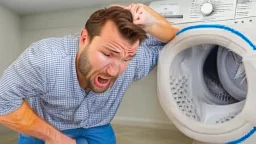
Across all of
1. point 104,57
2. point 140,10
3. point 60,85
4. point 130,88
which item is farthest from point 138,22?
point 130,88

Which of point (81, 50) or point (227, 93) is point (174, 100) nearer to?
point (227, 93)

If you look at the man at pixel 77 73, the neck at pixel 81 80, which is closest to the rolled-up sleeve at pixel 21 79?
the man at pixel 77 73

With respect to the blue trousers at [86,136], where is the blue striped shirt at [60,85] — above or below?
above

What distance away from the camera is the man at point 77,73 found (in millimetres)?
909

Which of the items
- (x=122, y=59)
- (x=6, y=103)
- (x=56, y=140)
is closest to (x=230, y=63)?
(x=122, y=59)

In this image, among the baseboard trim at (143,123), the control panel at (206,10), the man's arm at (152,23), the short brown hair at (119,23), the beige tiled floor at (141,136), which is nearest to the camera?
the short brown hair at (119,23)

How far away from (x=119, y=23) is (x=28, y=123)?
1.32ft

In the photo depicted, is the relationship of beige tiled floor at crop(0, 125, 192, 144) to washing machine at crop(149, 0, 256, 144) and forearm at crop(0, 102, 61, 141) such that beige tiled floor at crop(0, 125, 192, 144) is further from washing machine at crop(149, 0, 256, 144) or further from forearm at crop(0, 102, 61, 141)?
forearm at crop(0, 102, 61, 141)

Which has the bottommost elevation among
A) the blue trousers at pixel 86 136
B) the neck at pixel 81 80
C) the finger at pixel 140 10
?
the blue trousers at pixel 86 136

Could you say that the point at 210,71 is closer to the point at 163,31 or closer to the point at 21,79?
the point at 163,31

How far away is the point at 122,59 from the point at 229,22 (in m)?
0.43

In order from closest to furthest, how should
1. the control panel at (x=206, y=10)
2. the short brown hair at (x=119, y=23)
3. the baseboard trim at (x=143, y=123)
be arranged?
the short brown hair at (x=119, y=23) → the control panel at (x=206, y=10) → the baseboard trim at (x=143, y=123)

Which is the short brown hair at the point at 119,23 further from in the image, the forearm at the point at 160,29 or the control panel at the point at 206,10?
the control panel at the point at 206,10

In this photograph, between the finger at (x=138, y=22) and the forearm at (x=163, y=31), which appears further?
the forearm at (x=163, y=31)
